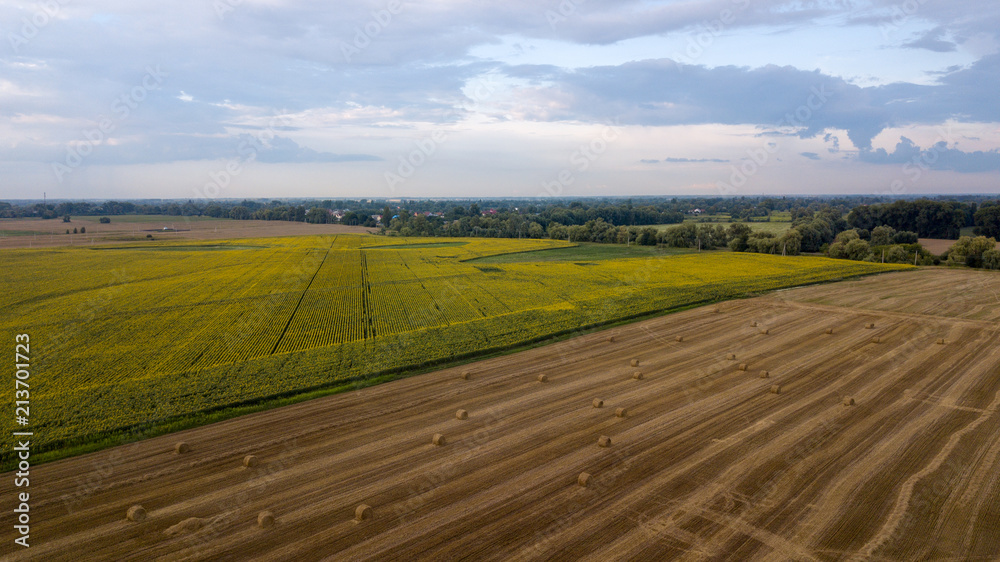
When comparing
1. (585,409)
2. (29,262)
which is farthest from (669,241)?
(29,262)

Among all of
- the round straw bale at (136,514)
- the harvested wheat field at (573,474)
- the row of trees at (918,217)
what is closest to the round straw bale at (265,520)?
the harvested wheat field at (573,474)

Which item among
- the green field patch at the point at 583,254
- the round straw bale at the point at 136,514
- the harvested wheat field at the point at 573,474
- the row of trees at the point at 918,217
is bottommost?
the harvested wheat field at the point at 573,474

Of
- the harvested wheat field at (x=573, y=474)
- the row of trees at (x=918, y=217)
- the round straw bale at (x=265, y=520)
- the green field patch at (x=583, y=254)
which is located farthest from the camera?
the row of trees at (x=918, y=217)

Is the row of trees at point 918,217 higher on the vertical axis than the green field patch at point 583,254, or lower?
higher

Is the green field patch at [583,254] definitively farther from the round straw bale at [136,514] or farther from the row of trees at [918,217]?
the round straw bale at [136,514]

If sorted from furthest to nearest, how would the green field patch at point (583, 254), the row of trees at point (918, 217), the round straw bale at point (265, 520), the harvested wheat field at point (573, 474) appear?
the row of trees at point (918, 217) → the green field patch at point (583, 254) → the round straw bale at point (265, 520) → the harvested wheat field at point (573, 474)

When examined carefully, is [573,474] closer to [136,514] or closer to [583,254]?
[136,514]

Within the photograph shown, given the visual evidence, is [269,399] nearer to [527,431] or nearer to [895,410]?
[527,431]

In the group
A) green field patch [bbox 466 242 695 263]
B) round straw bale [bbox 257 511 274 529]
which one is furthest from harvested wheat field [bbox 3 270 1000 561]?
green field patch [bbox 466 242 695 263]
